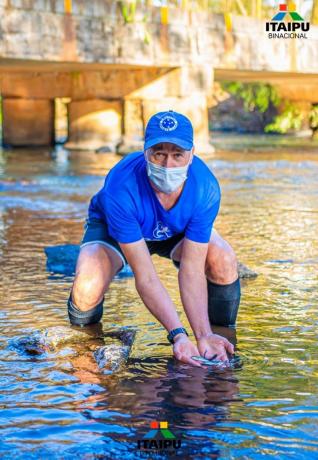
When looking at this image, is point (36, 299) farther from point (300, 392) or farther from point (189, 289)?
point (300, 392)

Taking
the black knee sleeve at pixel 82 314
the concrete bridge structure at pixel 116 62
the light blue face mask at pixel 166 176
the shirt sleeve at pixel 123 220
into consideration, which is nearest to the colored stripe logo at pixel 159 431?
the shirt sleeve at pixel 123 220

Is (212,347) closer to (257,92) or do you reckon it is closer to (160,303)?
(160,303)

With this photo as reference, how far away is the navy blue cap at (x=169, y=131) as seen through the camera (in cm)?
403

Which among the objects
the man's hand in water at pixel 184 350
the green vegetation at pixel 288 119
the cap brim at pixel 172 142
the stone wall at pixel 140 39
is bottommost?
the green vegetation at pixel 288 119

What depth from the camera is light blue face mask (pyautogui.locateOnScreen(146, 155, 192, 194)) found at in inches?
163

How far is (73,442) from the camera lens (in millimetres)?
3299

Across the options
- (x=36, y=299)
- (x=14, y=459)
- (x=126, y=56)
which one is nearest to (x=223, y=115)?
(x=126, y=56)

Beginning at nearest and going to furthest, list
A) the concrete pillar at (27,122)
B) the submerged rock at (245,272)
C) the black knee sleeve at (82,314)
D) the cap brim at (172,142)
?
the cap brim at (172,142) → the black knee sleeve at (82,314) → the submerged rock at (245,272) → the concrete pillar at (27,122)

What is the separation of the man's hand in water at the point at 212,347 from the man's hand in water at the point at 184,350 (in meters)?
0.11

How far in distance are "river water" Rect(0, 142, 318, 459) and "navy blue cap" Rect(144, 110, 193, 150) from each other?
1090 millimetres

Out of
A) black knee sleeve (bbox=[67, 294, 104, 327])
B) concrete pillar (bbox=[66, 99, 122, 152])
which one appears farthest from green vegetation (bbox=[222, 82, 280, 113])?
black knee sleeve (bbox=[67, 294, 104, 327])

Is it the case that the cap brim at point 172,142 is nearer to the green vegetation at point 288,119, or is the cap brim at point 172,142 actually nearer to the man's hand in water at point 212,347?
the man's hand in water at point 212,347
